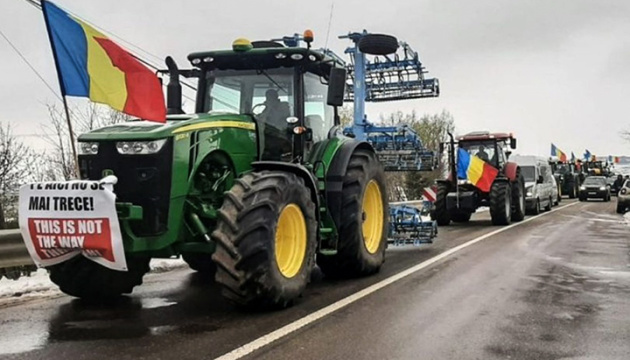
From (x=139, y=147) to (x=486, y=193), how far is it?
14.0 m

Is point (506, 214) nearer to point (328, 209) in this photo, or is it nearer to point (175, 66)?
point (328, 209)

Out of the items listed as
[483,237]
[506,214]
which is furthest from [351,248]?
[506,214]

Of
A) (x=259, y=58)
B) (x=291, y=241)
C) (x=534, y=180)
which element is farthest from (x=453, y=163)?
(x=291, y=241)

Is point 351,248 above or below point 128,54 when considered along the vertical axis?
below

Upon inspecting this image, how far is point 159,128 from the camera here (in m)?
5.88

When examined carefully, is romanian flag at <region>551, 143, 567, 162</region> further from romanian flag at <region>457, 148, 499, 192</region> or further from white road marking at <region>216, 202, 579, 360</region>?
white road marking at <region>216, 202, 579, 360</region>

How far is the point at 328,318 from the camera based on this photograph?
5.86 metres

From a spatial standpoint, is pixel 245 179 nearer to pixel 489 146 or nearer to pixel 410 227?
pixel 410 227

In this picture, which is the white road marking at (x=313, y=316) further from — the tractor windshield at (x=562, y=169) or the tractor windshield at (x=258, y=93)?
the tractor windshield at (x=562, y=169)

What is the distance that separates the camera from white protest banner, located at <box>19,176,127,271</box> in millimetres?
5336

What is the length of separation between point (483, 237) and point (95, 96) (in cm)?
1033

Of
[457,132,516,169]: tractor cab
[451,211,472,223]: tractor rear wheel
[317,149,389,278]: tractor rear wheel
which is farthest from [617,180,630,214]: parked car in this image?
[317,149,389,278]: tractor rear wheel

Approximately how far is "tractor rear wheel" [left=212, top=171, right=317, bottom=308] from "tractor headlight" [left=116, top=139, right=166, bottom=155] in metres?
0.80

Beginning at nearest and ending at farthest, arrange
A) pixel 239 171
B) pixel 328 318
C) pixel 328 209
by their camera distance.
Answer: pixel 328 318 < pixel 239 171 < pixel 328 209
